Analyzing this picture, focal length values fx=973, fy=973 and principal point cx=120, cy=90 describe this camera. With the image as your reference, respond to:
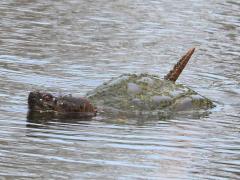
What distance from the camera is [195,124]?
11.8 m

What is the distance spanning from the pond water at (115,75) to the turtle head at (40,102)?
14cm

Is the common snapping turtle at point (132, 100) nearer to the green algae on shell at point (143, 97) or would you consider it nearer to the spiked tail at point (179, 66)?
the green algae on shell at point (143, 97)

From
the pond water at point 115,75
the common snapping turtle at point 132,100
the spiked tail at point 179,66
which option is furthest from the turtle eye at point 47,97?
the spiked tail at point 179,66

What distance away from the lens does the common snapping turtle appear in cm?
1198

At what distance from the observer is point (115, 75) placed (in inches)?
598

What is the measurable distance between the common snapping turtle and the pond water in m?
0.31

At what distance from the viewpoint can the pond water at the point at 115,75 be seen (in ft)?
30.3

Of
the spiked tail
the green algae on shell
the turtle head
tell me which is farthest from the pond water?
the spiked tail

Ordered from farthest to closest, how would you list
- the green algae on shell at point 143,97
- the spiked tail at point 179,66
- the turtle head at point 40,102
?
the spiked tail at point 179,66 < the green algae on shell at point 143,97 < the turtle head at point 40,102

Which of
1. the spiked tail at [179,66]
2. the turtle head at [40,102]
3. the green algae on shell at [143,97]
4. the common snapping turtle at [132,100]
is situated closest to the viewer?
the turtle head at [40,102]

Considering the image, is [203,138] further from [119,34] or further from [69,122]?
[119,34]

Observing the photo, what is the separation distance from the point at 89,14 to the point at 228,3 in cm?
422

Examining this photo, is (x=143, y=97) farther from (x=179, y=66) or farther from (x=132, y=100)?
(x=179, y=66)

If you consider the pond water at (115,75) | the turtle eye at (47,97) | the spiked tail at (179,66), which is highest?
the spiked tail at (179,66)
